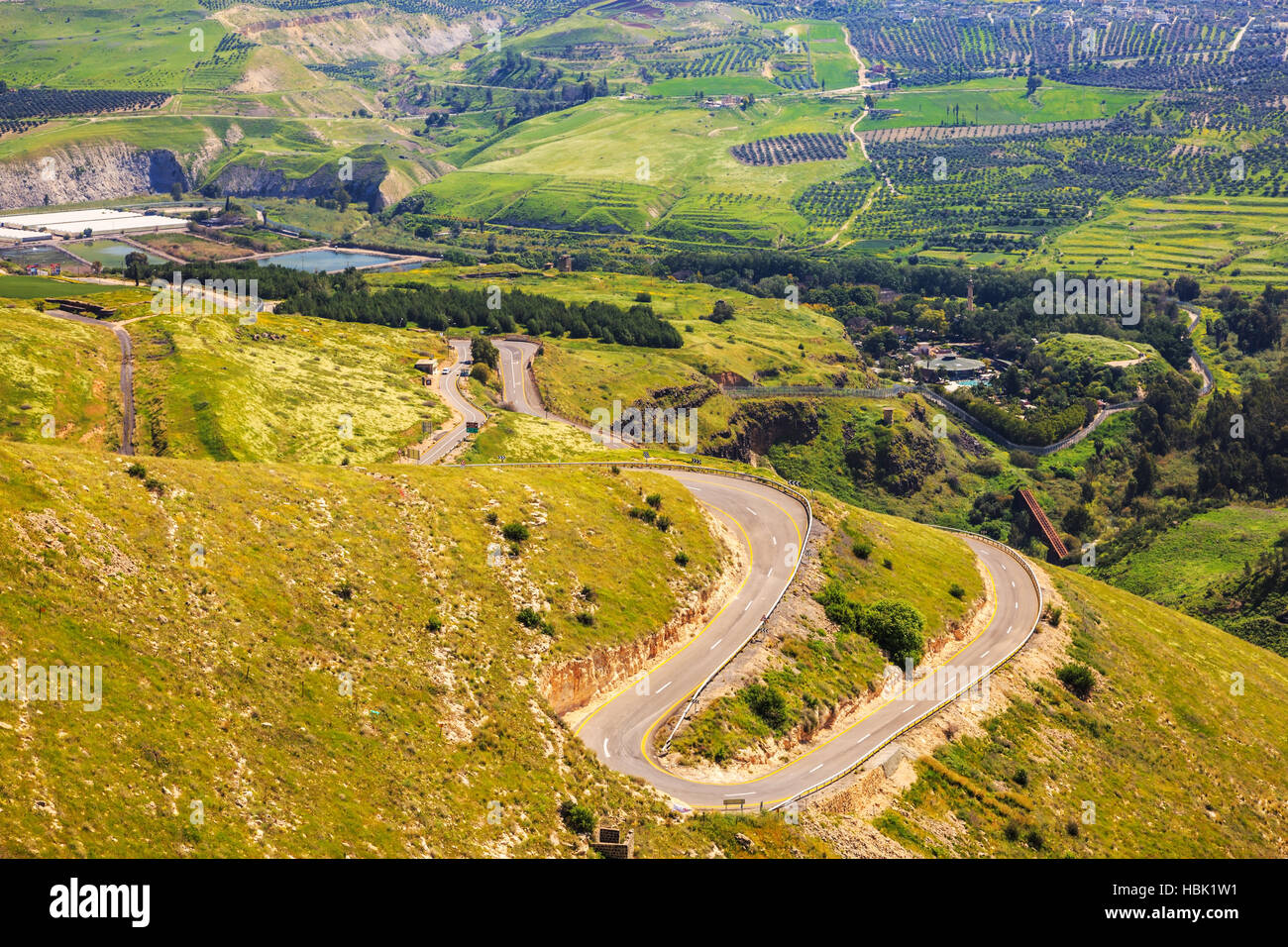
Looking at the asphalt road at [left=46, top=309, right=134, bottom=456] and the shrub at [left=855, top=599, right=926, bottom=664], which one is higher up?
the asphalt road at [left=46, top=309, right=134, bottom=456]

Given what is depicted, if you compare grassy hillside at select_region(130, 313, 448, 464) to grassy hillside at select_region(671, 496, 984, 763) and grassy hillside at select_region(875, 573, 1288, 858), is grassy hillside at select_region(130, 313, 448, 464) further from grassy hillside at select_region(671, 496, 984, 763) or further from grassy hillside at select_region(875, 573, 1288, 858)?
grassy hillside at select_region(875, 573, 1288, 858)

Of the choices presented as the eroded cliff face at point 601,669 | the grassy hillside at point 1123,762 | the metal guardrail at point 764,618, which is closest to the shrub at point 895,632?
the metal guardrail at point 764,618

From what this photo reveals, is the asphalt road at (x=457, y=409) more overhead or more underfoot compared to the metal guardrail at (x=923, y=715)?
more overhead

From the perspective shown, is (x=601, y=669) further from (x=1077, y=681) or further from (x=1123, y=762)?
(x=1123, y=762)

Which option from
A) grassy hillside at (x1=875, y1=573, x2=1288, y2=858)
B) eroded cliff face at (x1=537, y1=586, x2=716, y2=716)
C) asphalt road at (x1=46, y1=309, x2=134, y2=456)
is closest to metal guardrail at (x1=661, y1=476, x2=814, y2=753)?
eroded cliff face at (x1=537, y1=586, x2=716, y2=716)

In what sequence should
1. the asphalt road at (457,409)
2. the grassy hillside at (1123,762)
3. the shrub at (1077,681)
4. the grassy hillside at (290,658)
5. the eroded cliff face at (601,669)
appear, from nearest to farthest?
the grassy hillside at (290,658) → the eroded cliff face at (601,669) → the grassy hillside at (1123,762) → the shrub at (1077,681) → the asphalt road at (457,409)

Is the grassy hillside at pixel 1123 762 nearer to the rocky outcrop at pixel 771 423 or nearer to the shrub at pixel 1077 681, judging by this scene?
the shrub at pixel 1077 681
